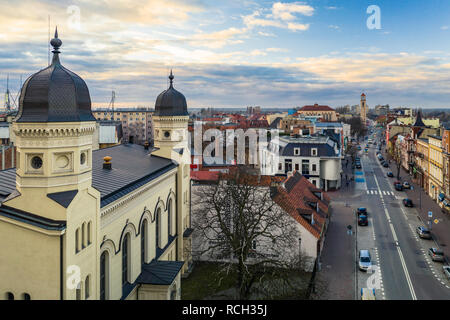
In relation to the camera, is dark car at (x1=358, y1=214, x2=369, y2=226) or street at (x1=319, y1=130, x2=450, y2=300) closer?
street at (x1=319, y1=130, x2=450, y2=300)

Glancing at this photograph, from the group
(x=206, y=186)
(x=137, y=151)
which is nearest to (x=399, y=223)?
(x=206, y=186)

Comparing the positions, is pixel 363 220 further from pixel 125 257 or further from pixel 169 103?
pixel 125 257

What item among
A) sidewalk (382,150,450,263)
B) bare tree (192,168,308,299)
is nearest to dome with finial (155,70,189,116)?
bare tree (192,168,308,299)

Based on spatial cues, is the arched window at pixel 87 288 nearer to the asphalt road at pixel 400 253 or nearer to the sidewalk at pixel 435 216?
the asphalt road at pixel 400 253

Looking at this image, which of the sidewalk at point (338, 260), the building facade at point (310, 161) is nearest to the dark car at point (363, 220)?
the sidewalk at point (338, 260)

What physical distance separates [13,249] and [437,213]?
5409 centimetres

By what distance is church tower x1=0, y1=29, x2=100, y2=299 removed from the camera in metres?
15.0

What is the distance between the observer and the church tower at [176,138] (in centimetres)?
3347

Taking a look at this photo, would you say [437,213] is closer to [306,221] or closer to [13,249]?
[306,221]

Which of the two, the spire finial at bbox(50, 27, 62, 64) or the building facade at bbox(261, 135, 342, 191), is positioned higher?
the spire finial at bbox(50, 27, 62, 64)

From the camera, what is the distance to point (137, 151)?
3462 centimetres

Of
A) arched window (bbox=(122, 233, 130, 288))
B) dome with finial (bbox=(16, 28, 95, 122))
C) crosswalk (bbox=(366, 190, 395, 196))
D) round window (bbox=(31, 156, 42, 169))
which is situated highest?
dome with finial (bbox=(16, 28, 95, 122))

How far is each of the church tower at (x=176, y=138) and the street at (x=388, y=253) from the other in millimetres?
13478

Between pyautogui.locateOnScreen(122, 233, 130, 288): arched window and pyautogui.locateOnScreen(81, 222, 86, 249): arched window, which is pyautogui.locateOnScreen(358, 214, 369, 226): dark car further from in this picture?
pyautogui.locateOnScreen(81, 222, 86, 249): arched window
